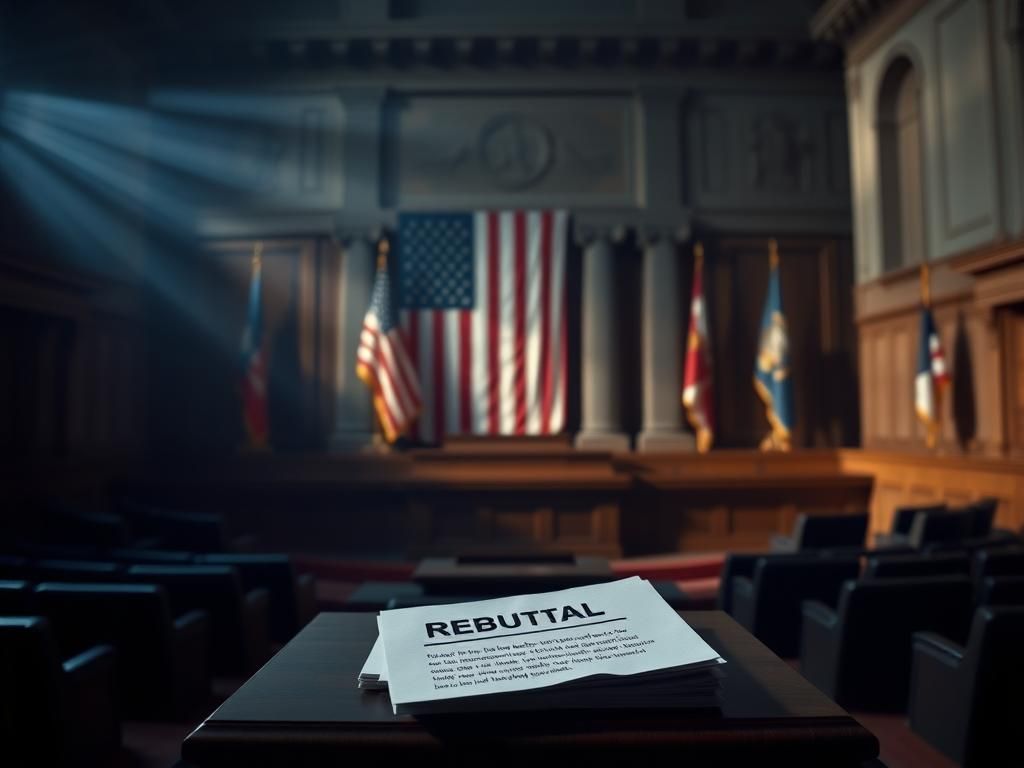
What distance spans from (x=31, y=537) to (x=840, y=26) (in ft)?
32.3

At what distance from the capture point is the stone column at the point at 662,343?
869 cm

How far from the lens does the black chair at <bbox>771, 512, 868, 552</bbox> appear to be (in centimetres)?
432

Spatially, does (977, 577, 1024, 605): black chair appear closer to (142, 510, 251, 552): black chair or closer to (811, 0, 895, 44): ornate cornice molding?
(142, 510, 251, 552): black chair

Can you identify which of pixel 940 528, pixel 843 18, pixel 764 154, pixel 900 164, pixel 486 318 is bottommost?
pixel 940 528

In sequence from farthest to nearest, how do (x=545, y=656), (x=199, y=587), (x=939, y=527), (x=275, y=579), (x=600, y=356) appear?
(x=600, y=356) < (x=939, y=527) < (x=275, y=579) < (x=199, y=587) < (x=545, y=656)

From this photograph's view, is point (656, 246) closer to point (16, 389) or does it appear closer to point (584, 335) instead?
point (584, 335)

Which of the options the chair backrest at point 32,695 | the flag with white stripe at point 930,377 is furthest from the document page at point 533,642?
the flag with white stripe at point 930,377

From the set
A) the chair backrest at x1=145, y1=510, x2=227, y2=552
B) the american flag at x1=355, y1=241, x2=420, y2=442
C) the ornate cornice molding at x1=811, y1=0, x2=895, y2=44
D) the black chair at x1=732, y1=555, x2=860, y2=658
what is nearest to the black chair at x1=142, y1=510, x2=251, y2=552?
the chair backrest at x1=145, y1=510, x2=227, y2=552

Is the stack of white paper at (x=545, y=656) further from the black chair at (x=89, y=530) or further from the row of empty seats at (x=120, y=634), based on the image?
the black chair at (x=89, y=530)

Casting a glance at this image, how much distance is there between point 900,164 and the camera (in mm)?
8039

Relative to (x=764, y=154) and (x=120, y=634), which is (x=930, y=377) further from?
(x=120, y=634)

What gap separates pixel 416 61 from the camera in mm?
9070

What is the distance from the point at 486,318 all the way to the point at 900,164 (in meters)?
5.02

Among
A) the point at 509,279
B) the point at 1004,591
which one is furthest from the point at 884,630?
the point at 509,279
